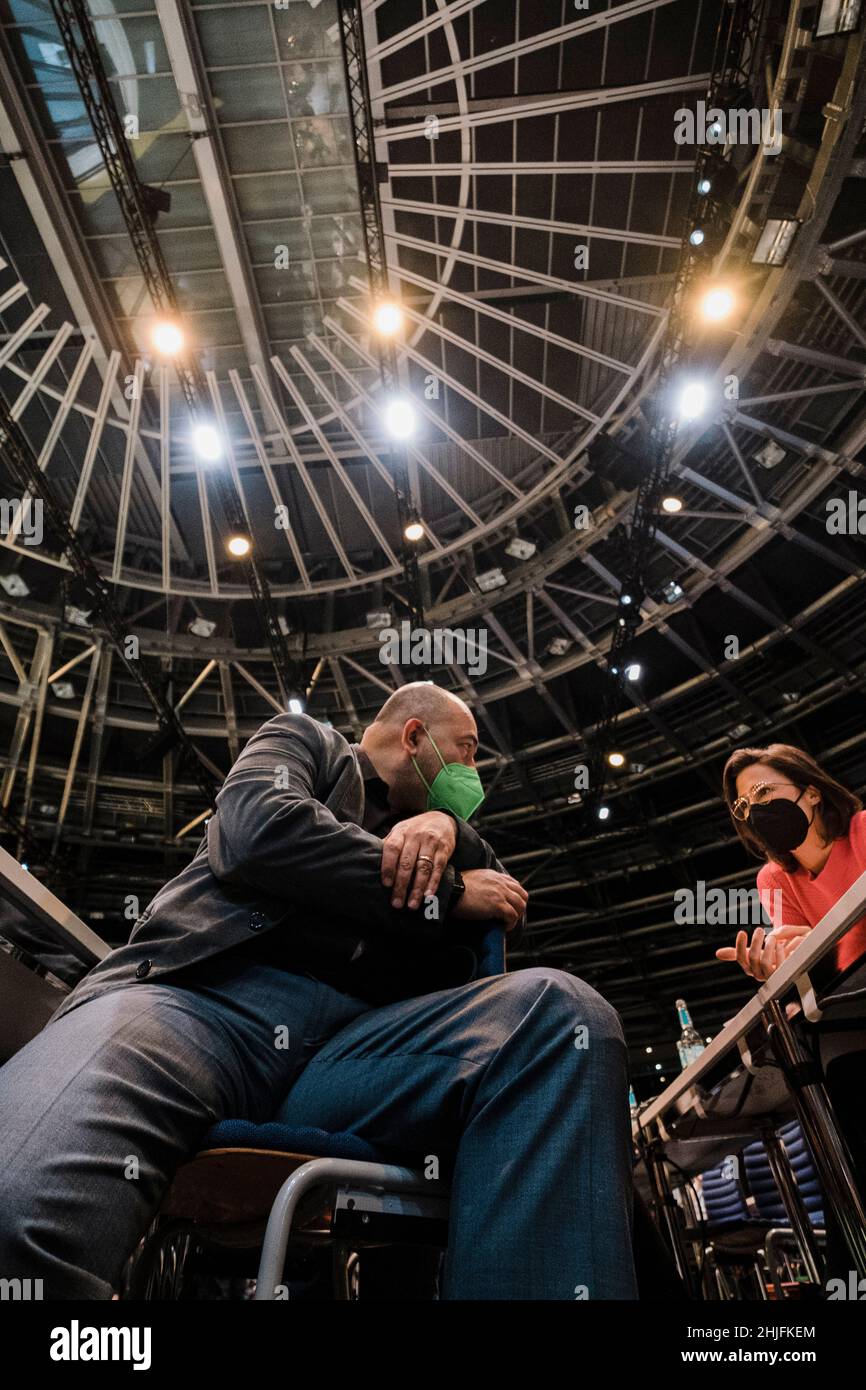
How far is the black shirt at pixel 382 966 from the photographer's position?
5.95 feet

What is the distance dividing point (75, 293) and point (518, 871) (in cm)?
1658

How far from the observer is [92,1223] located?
121cm

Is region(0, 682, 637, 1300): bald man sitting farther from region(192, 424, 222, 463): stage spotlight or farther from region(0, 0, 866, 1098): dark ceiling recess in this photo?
region(192, 424, 222, 463): stage spotlight

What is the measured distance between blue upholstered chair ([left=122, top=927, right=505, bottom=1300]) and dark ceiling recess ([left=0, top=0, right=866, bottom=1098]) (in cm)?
1086

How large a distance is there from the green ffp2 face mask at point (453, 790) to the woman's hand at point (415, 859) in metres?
0.48

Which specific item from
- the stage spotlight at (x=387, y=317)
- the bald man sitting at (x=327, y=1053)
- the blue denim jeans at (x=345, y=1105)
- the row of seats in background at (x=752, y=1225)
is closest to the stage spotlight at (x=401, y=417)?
the stage spotlight at (x=387, y=317)

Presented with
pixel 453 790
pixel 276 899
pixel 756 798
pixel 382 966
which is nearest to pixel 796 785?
pixel 756 798

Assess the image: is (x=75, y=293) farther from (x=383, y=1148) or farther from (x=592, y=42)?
(x=383, y=1148)

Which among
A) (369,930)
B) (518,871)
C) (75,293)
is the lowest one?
(369,930)

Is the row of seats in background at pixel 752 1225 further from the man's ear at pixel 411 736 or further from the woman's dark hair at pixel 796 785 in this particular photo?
the man's ear at pixel 411 736

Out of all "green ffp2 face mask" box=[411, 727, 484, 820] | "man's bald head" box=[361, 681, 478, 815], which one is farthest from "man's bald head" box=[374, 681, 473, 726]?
"green ffp2 face mask" box=[411, 727, 484, 820]

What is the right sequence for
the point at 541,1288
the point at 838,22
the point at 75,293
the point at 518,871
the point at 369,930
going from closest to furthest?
the point at 541,1288, the point at 369,930, the point at 838,22, the point at 75,293, the point at 518,871
